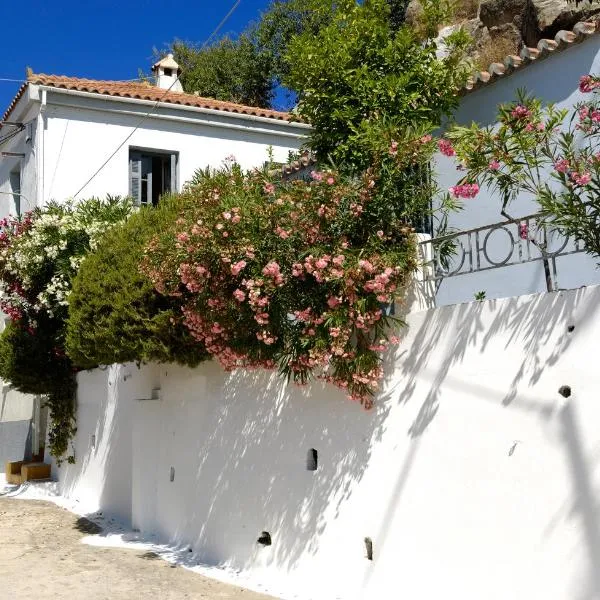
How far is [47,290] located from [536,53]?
8.78 m

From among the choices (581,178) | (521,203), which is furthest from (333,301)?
(521,203)

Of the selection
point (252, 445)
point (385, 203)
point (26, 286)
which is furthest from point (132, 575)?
point (26, 286)

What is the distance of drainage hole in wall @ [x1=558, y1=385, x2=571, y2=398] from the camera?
575 centimetres

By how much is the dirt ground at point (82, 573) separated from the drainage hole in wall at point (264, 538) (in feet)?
1.87

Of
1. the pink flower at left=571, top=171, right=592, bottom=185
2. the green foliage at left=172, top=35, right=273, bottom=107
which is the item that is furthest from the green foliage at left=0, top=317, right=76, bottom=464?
the green foliage at left=172, top=35, right=273, bottom=107

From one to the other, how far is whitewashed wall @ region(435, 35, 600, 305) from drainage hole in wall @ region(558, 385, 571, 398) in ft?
9.22

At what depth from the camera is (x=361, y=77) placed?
29.4ft

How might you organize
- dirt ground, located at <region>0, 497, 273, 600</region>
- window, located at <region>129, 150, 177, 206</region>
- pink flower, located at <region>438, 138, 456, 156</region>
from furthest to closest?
window, located at <region>129, 150, 177, 206</region> → dirt ground, located at <region>0, 497, 273, 600</region> → pink flower, located at <region>438, 138, 456, 156</region>

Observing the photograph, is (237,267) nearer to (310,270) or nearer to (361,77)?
(310,270)

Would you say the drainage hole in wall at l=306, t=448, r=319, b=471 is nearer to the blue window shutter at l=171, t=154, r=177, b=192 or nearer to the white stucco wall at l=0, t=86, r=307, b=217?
the white stucco wall at l=0, t=86, r=307, b=217

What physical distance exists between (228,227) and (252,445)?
2787 mm

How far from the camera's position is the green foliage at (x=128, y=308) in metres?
9.96

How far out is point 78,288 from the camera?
11.0 m

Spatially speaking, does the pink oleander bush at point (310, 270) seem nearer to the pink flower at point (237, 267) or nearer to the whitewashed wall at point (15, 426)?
the pink flower at point (237, 267)
